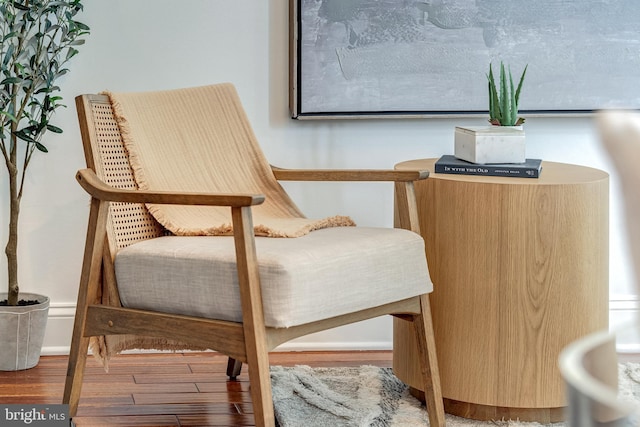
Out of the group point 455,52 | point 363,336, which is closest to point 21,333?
point 363,336

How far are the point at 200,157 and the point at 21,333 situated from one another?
78cm

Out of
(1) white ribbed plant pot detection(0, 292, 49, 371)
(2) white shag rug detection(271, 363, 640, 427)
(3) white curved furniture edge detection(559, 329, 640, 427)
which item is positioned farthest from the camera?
(1) white ribbed plant pot detection(0, 292, 49, 371)

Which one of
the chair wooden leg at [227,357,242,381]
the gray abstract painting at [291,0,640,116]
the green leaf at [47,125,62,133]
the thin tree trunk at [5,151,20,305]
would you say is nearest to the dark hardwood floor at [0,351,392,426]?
the chair wooden leg at [227,357,242,381]

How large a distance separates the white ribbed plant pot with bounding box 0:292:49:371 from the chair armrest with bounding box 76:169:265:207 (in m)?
0.71

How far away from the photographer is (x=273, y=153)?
2725mm

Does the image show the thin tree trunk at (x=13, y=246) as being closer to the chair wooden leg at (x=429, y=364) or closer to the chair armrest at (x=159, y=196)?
the chair armrest at (x=159, y=196)

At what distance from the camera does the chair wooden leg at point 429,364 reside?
1.99m

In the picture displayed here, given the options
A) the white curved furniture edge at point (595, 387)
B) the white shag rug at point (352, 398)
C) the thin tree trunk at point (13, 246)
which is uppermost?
the white curved furniture edge at point (595, 387)

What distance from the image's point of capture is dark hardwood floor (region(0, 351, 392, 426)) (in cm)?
214

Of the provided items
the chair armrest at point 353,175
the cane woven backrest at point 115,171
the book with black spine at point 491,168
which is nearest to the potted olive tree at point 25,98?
the cane woven backrest at point 115,171

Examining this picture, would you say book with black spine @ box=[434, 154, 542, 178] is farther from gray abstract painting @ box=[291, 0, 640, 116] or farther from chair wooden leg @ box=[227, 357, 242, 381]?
chair wooden leg @ box=[227, 357, 242, 381]

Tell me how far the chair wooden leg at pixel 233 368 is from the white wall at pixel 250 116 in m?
0.34

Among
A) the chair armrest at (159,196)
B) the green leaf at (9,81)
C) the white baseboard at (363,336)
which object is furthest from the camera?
the white baseboard at (363,336)

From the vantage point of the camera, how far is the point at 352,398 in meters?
2.26
